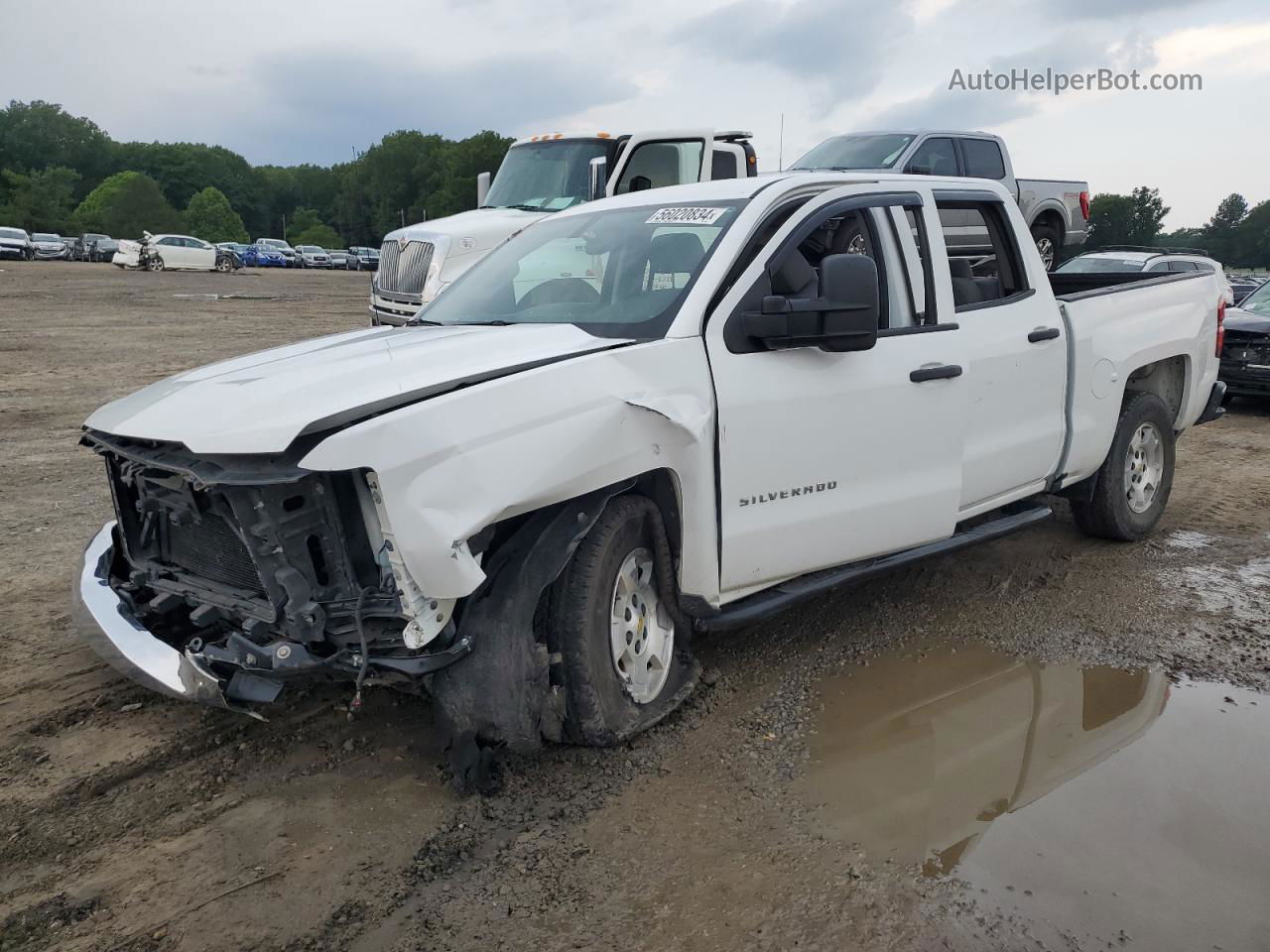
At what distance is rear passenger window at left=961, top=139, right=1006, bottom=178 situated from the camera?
1288 centimetres

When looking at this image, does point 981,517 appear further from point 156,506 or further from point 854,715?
point 156,506

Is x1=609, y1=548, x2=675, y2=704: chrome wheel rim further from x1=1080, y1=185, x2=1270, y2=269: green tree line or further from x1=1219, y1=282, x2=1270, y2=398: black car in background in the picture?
x1=1080, y1=185, x2=1270, y2=269: green tree line

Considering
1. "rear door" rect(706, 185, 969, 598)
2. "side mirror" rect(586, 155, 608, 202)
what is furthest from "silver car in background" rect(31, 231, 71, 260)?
"rear door" rect(706, 185, 969, 598)

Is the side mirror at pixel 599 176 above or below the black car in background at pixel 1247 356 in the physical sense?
above

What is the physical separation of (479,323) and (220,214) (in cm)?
11017

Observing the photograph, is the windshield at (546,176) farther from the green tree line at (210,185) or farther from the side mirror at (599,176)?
the green tree line at (210,185)

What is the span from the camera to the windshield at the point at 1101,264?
529 inches

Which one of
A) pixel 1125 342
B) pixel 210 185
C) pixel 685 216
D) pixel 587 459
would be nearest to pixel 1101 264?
pixel 1125 342

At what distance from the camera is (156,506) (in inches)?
134

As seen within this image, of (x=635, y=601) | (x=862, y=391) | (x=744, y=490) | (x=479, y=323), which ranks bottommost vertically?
(x=635, y=601)

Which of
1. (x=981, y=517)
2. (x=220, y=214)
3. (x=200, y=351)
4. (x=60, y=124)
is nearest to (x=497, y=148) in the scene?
(x=220, y=214)

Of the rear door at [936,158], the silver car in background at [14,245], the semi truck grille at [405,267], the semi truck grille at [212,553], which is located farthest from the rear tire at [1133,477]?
the silver car in background at [14,245]

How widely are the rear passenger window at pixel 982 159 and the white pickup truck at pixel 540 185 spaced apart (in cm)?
289

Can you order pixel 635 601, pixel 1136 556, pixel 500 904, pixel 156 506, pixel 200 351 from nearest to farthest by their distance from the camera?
pixel 500 904 < pixel 156 506 < pixel 635 601 < pixel 1136 556 < pixel 200 351
